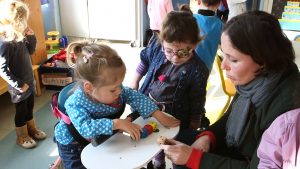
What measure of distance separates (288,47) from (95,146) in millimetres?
770

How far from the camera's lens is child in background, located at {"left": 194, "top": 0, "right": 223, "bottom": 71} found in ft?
6.63

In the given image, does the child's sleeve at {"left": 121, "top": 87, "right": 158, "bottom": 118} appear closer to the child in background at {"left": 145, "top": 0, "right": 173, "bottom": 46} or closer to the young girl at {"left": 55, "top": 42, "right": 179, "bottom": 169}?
the young girl at {"left": 55, "top": 42, "right": 179, "bottom": 169}

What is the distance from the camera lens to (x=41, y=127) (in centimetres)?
258

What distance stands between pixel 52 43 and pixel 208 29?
240 centimetres

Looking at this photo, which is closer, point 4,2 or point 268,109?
point 268,109

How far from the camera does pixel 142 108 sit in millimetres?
1350

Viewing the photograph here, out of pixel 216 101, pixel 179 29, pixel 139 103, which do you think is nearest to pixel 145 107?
pixel 139 103

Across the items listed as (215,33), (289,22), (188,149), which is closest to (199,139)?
(188,149)

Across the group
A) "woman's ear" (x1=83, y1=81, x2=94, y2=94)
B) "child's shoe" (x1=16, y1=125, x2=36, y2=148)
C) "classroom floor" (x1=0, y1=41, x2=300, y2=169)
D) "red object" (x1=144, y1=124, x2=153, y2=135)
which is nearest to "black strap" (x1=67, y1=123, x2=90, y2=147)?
"woman's ear" (x1=83, y1=81, x2=94, y2=94)

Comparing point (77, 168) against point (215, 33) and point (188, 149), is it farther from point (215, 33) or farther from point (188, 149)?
point (215, 33)

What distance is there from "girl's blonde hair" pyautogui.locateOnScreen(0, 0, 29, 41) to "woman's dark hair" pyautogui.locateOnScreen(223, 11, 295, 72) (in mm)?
1607

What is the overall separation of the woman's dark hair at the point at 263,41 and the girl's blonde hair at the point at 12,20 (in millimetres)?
1607

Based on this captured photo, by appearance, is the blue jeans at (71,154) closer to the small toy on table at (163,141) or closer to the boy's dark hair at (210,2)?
the small toy on table at (163,141)

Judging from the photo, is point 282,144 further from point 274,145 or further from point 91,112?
point 91,112
